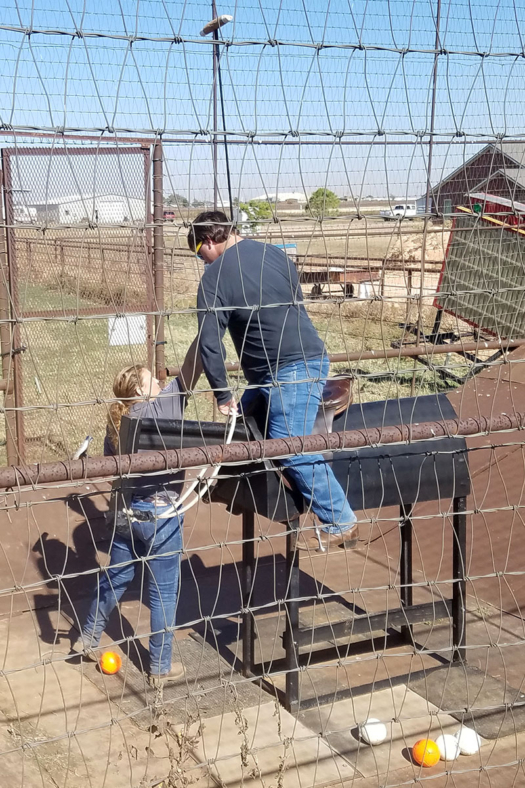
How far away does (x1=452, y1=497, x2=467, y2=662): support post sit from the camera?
3586 mm

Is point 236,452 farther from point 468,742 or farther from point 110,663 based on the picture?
point 110,663

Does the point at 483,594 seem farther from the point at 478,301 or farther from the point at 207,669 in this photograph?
the point at 478,301

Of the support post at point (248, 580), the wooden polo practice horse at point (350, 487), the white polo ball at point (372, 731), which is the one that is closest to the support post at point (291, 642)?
the wooden polo practice horse at point (350, 487)

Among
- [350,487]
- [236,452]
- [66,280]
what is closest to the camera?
[236,452]

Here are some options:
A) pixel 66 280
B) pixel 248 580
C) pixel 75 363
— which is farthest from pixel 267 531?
pixel 75 363

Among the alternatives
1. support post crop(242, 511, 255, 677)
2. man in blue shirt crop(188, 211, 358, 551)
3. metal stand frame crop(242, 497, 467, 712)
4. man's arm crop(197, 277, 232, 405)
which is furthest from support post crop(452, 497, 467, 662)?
man's arm crop(197, 277, 232, 405)

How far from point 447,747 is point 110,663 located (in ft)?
4.83

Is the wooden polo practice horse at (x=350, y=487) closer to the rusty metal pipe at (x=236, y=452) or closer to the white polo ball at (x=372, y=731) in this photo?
the white polo ball at (x=372, y=731)

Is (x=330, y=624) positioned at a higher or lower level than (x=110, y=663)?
higher

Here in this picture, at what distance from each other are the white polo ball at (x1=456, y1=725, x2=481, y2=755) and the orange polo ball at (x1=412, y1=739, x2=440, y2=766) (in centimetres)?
11

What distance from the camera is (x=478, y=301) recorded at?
11.1 meters


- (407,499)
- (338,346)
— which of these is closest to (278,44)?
(407,499)

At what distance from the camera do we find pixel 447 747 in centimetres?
315

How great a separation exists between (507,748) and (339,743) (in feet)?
2.08
